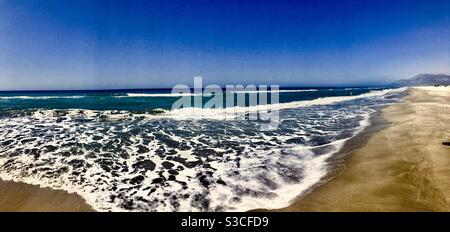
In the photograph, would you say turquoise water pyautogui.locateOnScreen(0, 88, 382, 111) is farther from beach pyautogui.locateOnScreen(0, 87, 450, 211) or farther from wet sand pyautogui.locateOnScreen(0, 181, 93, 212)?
beach pyautogui.locateOnScreen(0, 87, 450, 211)

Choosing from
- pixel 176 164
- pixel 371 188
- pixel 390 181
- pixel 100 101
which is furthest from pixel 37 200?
pixel 100 101

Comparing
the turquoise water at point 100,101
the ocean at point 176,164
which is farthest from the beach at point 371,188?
the turquoise water at point 100,101

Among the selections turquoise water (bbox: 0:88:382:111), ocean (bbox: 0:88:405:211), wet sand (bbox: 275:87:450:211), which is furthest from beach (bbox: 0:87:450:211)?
turquoise water (bbox: 0:88:382:111)

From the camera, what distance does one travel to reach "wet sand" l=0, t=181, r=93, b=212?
6402mm

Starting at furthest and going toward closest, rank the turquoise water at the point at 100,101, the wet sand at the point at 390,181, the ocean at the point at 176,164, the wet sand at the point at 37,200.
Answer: the turquoise water at the point at 100,101 → the ocean at the point at 176,164 → the wet sand at the point at 37,200 → the wet sand at the point at 390,181

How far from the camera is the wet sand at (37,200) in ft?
21.0

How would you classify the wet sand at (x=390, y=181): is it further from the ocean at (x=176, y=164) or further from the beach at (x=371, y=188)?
the ocean at (x=176, y=164)

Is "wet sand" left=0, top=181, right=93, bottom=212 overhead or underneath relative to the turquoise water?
underneath

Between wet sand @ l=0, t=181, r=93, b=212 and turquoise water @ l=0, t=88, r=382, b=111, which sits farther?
turquoise water @ l=0, t=88, r=382, b=111

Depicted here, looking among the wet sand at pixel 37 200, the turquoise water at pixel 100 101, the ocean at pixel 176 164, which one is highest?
the turquoise water at pixel 100 101

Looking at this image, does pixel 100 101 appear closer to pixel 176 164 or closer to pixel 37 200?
pixel 176 164

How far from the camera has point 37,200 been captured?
6.87m
